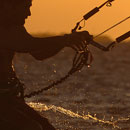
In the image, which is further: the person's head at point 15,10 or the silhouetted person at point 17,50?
the person's head at point 15,10

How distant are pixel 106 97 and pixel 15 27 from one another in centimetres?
2161

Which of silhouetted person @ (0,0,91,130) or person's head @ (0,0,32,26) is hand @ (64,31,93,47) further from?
person's head @ (0,0,32,26)

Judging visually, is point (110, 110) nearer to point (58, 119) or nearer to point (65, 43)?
point (58, 119)

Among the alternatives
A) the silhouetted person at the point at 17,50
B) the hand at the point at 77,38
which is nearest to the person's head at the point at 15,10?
the silhouetted person at the point at 17,50

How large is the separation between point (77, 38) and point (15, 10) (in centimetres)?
76

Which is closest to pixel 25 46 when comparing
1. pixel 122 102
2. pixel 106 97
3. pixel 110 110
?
pixel 110 110

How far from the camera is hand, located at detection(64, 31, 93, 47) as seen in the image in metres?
8.18

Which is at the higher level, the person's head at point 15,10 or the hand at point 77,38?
the person's head at point 15,10

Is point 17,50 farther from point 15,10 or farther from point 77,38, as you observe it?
point 77,38

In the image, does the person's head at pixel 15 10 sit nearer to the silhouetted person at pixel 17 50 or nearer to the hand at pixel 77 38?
the silhouetted person at pixel 17 50

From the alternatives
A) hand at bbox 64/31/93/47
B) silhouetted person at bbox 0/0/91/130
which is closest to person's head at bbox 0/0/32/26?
silhouetted person at bbox 0/0/91/130

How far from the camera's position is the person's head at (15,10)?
8.36 m

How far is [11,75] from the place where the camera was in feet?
28.2

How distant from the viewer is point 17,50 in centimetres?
818
